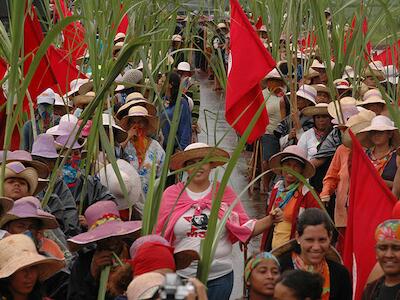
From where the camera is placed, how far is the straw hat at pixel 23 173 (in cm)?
738

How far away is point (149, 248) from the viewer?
5734 millimetres

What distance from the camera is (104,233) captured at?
652cm

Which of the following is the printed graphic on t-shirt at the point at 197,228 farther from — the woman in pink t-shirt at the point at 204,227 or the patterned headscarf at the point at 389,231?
the patterned headscarf at the point at 389,231

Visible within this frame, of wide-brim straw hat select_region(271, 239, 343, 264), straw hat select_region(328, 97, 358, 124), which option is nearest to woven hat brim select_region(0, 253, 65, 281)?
wide-brim straw hat select_region(271, 239, 343, 264)

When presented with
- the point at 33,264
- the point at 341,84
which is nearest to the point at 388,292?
the point at 33,264

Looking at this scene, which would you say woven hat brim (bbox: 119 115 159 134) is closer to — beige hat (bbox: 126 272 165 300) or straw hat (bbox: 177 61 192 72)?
straw hat (bbox: 177 61 192 72)

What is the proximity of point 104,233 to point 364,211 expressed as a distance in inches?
56.1

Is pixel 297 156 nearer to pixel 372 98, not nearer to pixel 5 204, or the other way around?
pixel 372 98

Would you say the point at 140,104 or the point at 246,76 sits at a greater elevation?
the point at 246,76

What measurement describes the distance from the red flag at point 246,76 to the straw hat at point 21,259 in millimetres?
4145

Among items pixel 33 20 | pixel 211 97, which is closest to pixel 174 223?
pixel 33 20

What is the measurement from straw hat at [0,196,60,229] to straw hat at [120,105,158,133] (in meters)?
3.12

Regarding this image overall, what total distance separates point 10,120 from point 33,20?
430 centimetres

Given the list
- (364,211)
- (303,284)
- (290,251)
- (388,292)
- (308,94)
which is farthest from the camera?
(308,94)
